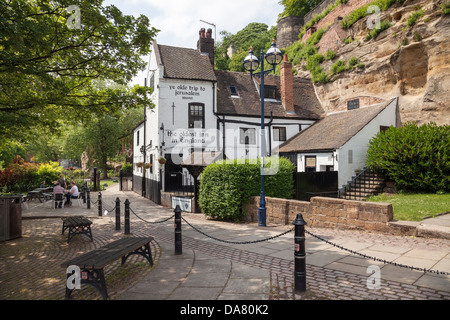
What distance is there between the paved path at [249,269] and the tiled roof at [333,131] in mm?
10813

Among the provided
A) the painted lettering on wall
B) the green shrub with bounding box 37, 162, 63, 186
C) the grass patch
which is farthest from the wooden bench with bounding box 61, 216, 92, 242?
the green shrub with bounding box 37, 162, 63, 186

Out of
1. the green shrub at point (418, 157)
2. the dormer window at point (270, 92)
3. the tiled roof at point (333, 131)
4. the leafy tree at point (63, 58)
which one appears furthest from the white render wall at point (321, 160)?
the leafy tree at point (63, 58)

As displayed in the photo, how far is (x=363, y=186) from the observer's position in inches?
666

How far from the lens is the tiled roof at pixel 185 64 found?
20.1 m

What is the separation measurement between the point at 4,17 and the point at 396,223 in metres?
10.9

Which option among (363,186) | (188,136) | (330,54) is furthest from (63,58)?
(330,54)

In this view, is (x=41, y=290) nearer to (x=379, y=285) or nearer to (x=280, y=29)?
(x=379, y=285)

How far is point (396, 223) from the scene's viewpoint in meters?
7.87

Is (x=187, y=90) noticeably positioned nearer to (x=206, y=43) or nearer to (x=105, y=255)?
(x=206, y=43)

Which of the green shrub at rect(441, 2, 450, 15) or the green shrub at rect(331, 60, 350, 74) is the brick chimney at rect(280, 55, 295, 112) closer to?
the green shrub at rect(331, 60, 350, 74)

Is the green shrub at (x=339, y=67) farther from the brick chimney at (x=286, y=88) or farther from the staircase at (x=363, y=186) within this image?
the staircase at (x=363, y=186)

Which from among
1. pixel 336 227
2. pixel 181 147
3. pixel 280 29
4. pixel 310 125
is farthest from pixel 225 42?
pixel 336 227

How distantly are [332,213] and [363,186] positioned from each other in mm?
8971

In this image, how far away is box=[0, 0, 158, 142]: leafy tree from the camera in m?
6.96
